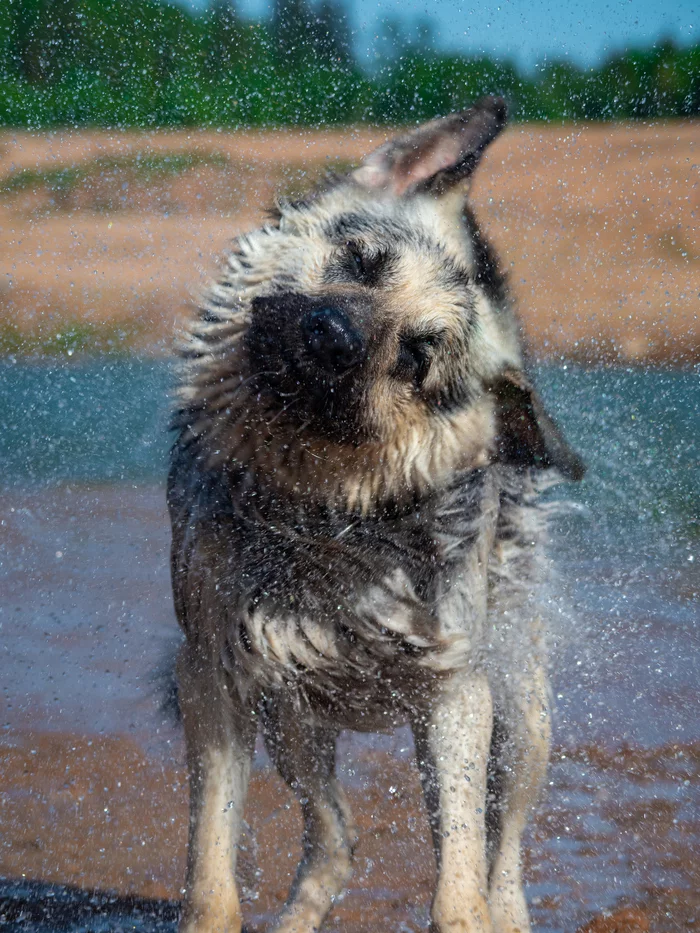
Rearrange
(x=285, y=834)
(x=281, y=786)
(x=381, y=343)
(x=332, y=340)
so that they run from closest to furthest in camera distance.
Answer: (x=332, y=340)
(x=381, y=343)
(x=285, y=834)
(x=281, y=786)

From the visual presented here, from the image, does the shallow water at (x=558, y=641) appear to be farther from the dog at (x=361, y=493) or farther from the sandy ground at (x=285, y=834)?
the dog at (x=361, y=493)

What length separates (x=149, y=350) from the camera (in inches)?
451

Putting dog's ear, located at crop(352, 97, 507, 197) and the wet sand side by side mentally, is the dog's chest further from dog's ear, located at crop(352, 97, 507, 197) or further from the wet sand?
dog's ear, located at crop(352, 97, 507, 197)

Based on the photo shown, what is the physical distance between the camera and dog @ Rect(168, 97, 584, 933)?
10.4ft

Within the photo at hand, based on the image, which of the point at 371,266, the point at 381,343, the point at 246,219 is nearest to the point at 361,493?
the point at 381,343

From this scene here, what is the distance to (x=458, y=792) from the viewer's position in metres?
3.20

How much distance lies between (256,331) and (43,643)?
126 inches

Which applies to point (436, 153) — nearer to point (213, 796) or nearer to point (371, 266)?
point (371, 266)

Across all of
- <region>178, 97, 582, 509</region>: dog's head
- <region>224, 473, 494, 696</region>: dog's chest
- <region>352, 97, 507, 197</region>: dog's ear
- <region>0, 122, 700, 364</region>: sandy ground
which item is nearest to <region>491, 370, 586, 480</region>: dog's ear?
<region>178, 97, 582, 509</region>: dog's head

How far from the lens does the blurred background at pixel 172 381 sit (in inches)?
154

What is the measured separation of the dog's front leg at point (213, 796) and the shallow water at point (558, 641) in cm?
40

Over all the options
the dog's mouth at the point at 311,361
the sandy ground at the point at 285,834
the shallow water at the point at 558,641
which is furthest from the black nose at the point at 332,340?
the sandy ground at the point at 285,834

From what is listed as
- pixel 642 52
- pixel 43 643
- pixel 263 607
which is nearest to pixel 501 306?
pixel 263 607

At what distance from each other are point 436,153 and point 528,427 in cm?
90
